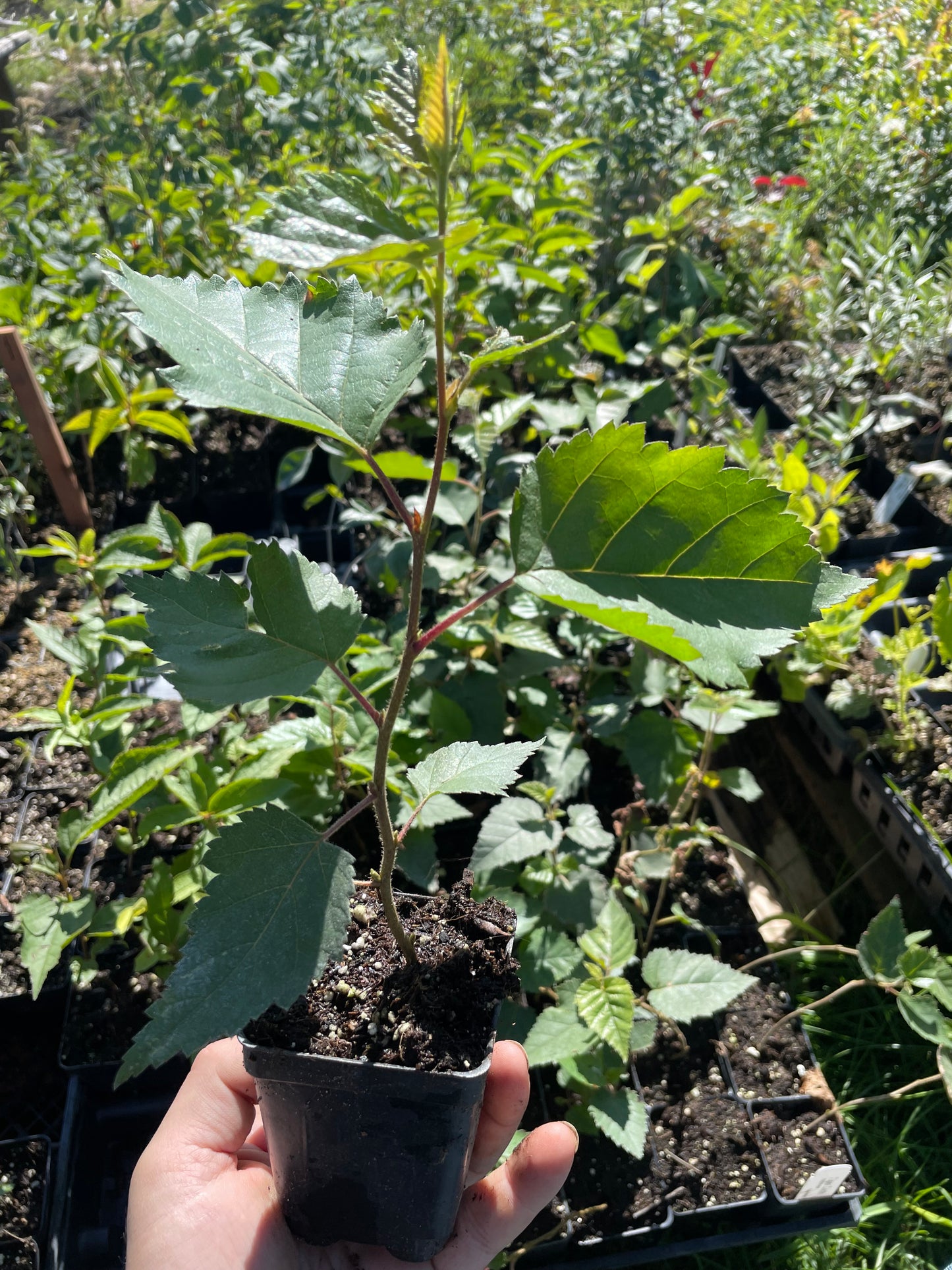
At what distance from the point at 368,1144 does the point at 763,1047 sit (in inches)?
41.9

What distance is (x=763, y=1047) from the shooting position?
1.69 metres

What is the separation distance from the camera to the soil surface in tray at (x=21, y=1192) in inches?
60.3

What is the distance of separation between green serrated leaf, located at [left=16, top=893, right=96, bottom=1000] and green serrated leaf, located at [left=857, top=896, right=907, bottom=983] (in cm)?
122

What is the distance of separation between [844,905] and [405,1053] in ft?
5.74

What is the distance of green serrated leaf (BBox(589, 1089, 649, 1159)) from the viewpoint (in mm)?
1290

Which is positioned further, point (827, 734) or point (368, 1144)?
point (827, 734)

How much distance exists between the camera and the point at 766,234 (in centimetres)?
346

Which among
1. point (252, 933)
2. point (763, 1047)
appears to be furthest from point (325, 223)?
point (763, 1047)

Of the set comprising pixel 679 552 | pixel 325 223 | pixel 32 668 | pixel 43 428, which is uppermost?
pixel 325 223

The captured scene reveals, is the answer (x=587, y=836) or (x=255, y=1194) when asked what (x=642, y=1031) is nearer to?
(x=587, y=836)

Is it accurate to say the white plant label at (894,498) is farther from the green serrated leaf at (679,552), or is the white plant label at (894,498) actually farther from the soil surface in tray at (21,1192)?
the soil surface in tray at (21,1192)

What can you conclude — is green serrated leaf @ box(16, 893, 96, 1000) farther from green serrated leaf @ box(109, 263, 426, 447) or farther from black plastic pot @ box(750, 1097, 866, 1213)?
black plastic pot @ box(750, 1097, 866, 1213)

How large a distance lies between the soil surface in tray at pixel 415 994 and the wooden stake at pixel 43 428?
64.4 inches

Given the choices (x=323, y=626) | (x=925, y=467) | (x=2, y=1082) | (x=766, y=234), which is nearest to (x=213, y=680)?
(x=323, y=626)
